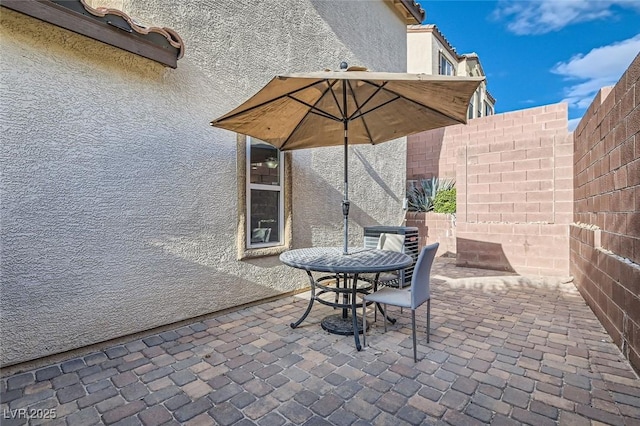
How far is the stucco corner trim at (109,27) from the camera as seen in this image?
2865mm

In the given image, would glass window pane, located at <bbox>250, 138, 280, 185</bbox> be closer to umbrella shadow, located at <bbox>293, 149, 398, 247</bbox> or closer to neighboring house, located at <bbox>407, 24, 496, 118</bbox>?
umbrella shadow, located at <bbox>293, 149, 398, 247</bbox>

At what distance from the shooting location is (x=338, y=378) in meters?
2.91

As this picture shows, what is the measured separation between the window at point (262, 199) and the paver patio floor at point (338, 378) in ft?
3.77

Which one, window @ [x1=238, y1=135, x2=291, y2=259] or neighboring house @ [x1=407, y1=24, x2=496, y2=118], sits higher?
neighboring house @ [x1=407, y1=24, x2=496, y2=118]

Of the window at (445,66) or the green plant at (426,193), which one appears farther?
the window at (445,66)

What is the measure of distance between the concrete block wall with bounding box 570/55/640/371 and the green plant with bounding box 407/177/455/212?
15.7 feet

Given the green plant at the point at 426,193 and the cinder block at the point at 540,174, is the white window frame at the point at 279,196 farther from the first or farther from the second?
the green plant at the point at 426,193

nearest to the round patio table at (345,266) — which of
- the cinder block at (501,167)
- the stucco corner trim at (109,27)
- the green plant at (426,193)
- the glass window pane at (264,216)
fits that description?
the glass window pane at (264,216)

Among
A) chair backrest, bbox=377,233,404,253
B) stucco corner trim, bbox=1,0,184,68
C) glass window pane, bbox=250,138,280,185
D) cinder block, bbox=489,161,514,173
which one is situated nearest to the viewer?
stucco corner trim, bbox=1,0,184,68

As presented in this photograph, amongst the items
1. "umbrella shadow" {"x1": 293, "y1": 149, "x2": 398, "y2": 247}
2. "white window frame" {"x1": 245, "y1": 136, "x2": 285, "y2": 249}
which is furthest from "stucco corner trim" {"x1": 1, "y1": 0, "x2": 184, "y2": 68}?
"umbrella shadow" {"x1": 293, "y1": 149, "x2": 398, "y2": 247}

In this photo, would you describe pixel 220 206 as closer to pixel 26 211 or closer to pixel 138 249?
pixel 138 249

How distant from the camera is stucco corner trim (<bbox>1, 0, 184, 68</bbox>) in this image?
2.87m

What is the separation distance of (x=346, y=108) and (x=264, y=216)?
6.93 ft

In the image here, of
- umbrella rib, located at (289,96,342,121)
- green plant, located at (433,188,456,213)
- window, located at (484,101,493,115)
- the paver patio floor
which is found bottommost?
the paver patio floor
